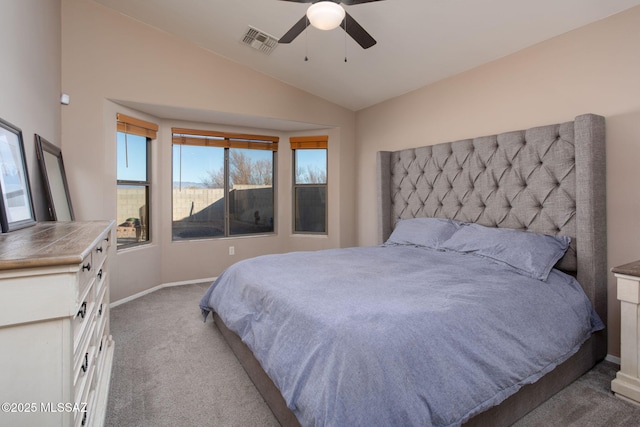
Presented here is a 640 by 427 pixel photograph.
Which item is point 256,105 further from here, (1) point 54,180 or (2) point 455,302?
(2) point 455,302

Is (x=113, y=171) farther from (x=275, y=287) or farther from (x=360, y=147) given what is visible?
(x=360, y=147)

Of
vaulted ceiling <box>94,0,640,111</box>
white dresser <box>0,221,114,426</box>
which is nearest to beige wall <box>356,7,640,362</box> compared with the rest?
vaulted ceiling <box>94,0,640,111</box>

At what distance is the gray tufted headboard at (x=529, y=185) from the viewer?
2102mm

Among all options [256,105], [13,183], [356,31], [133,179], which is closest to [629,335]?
[356,31]

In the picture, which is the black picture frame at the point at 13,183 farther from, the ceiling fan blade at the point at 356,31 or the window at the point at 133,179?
the ceiling fan blade at the point at 356,31

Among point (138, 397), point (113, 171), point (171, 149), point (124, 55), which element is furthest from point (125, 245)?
point (138, 397)

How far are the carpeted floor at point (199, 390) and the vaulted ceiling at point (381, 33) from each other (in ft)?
7.81

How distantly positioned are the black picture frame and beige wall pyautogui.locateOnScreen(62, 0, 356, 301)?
1295 mm

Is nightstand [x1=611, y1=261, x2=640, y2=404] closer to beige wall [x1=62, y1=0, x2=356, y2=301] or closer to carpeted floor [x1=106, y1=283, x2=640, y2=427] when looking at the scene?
carpeted floor [x1=106, y1=283, x2=640, y2=427]

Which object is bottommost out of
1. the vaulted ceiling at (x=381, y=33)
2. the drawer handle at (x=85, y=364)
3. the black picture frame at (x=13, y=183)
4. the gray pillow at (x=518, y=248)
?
the drawer handle at (x=85, y=364)

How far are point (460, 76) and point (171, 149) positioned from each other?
3358 mm

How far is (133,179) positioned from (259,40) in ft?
6.76

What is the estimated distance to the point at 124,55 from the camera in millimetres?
3186

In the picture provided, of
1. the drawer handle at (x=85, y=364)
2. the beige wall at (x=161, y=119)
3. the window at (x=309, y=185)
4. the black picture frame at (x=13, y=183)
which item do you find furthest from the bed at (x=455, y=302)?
the window at (x=309, y=185)
